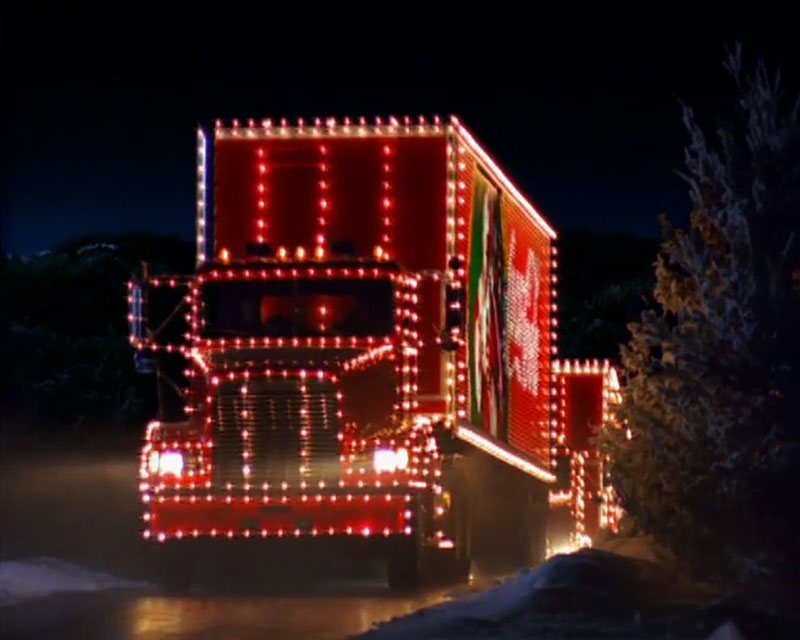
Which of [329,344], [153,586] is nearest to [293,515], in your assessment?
[329,344]

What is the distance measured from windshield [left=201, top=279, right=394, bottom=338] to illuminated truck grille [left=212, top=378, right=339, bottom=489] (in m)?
0.66

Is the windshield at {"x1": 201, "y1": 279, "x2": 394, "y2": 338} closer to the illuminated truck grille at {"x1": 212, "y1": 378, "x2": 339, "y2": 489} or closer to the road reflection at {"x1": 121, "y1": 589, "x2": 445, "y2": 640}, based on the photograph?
the illuminated truck grille at {"x1": 212, "y1": 378, "x2": 339, "y2": 489}

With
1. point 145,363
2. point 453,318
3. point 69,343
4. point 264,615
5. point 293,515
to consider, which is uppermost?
point 69,343

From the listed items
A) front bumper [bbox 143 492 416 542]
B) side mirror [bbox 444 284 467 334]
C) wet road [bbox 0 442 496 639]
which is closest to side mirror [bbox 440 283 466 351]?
side mirror [bbox 444 284 467 334]

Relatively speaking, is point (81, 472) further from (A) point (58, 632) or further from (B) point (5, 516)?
(A) point (58, 632)

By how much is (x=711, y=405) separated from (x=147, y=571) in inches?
374

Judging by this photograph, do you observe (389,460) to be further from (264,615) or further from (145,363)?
(145,363)

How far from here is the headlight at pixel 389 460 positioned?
17656 mm

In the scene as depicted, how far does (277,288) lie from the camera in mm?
18562

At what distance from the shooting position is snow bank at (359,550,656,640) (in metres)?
12.2

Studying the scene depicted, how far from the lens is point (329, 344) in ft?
60.3

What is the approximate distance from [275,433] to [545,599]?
6.00 meters

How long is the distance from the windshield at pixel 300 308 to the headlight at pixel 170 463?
1.37 m

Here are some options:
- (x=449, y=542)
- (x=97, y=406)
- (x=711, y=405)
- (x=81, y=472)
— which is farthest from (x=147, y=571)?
(x=97, y=406)
